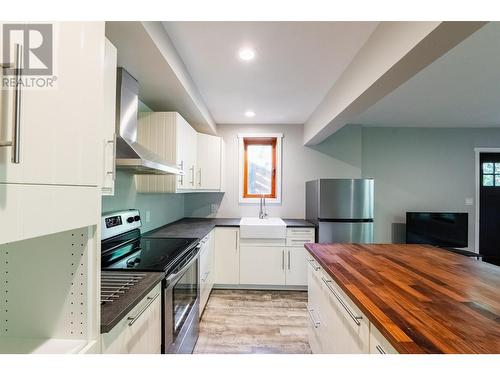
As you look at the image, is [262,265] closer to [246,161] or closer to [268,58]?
[246,161]

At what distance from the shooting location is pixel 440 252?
1876 millimetres

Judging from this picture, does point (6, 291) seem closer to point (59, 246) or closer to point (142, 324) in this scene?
point (59, 246)

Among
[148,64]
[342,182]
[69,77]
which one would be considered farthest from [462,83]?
[69,77]

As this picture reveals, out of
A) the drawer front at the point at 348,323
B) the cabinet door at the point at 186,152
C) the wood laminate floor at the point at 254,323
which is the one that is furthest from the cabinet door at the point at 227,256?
the drawer front at the point at 348,323

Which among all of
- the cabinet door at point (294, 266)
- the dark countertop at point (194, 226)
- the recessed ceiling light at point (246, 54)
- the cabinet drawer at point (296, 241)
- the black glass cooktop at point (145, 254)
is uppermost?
the recessed ceiling light at point (246, 54)

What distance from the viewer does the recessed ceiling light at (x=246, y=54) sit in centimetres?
188

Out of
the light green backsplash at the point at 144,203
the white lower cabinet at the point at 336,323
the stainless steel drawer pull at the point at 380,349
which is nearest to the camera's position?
the stainless steel drawer pull at the point at 380,349

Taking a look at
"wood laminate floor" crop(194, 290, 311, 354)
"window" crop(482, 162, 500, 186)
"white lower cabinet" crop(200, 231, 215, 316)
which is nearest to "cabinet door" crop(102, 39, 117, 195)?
"white lower cabinet" crop(200, 231, 215, 316)

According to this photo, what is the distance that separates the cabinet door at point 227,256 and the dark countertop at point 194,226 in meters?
0.12

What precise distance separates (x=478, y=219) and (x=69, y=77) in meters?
5.67

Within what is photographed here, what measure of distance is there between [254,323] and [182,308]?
3.60 ft

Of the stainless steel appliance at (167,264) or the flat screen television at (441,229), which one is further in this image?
the flat screen television at (441,229)

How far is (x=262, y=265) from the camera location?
3.31 metres

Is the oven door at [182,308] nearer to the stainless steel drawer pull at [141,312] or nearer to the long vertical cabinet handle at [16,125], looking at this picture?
the stainless steel drawer pull at [141,312]
